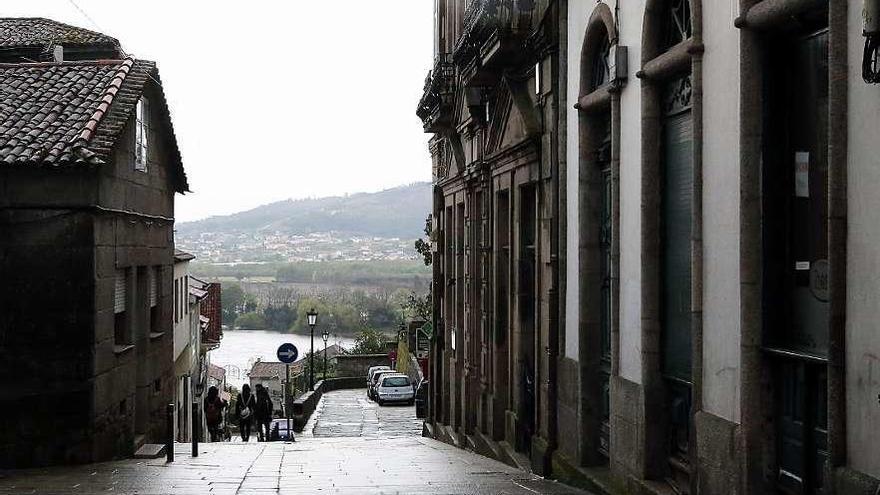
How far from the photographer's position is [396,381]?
45688 millimetres

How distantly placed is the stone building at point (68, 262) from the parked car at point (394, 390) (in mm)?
26452

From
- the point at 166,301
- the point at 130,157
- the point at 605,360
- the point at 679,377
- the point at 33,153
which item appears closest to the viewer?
the point at 679,377

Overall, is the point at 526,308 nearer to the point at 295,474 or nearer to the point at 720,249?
the point at 295,474

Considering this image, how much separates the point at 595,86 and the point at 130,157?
29.1 feet

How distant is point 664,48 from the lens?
10000 millimetres

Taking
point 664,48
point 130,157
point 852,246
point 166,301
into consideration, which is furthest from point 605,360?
point 166,301

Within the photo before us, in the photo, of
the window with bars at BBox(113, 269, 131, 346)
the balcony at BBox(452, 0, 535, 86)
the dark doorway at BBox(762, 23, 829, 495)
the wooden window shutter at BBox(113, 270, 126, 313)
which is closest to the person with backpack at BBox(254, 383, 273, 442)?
the window with bars at BBox(113, 269, 131, 346)

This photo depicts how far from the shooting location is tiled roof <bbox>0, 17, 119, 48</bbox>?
25406 millimetres

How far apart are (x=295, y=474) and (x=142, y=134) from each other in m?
7.75

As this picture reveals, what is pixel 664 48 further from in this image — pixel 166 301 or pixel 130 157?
pixel 166 301

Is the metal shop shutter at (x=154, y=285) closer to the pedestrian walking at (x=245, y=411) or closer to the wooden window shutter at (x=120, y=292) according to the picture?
the wooden window shutter at (x=120, y=292)

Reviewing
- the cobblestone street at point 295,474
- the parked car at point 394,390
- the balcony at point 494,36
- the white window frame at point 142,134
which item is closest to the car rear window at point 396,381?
the parked car at point 394,390

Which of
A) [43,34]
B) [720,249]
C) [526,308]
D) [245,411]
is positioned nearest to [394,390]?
[245,411]

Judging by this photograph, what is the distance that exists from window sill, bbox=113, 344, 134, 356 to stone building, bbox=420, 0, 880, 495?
7.73 metres
